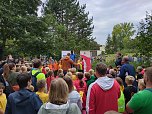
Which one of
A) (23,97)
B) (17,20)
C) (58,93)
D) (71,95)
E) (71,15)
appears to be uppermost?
(71,15)

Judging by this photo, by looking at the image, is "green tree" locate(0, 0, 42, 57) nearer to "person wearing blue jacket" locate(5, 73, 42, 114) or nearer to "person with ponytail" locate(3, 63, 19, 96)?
"person with ponytail" locate(3, 63, 19, 96)

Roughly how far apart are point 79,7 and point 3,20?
4378cm

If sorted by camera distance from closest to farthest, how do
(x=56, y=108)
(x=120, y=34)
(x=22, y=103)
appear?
(x=56, y=108), (x=22, y=103), (x=120, y=34)

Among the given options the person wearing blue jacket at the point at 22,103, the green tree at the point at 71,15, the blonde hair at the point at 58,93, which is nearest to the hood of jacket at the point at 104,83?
the person wearing blue jacket at the point at 22,103

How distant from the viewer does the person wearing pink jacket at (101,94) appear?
561 centimetres

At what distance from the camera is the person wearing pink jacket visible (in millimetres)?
5606

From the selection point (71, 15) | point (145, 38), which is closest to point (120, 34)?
point (71, 15)

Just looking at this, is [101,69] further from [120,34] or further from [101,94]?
[120,34]

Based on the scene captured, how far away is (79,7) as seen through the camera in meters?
71.7

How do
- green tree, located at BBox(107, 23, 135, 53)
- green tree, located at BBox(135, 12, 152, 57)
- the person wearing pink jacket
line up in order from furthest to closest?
green tree, located at BBox(107, 23, 135, 53) < green tree, located at BBox(135, 12, 152, 57) < the person wearing pink jacket

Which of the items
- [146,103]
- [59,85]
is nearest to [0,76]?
[59,85]

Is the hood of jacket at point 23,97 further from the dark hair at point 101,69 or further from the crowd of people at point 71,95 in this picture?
the dark hair at point 101,69

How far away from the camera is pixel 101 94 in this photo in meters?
5.65

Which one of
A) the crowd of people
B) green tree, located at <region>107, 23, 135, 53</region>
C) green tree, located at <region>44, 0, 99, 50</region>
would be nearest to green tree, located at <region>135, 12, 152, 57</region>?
the crowd of people
